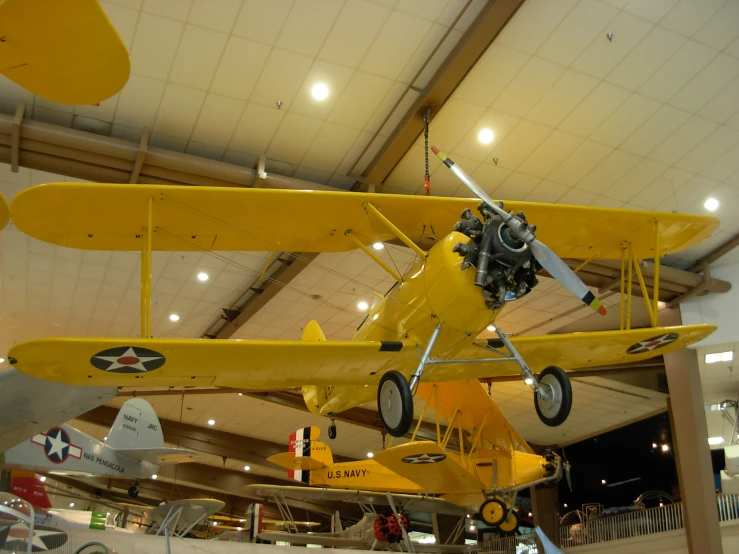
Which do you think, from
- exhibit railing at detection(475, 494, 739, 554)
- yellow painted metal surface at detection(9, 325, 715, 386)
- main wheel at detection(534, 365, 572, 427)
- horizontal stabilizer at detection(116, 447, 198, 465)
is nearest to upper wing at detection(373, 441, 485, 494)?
yellow painted metal surface at detection(9, 325, 715, 386)

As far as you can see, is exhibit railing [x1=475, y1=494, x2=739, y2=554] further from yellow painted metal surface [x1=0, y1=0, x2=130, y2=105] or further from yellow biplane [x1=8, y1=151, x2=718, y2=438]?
yellow painted metal surface [x1=0, y1=0, x2=130, y2=105]

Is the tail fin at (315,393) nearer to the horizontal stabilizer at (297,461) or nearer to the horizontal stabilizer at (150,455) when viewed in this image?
the horizontal stabilizer at (150,455)

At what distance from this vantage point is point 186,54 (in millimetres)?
7789

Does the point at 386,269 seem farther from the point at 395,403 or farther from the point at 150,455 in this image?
the point at 150,455

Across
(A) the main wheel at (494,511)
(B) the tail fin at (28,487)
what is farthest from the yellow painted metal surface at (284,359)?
(A) the main wheel at (494,511)

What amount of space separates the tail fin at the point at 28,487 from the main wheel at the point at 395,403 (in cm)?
732

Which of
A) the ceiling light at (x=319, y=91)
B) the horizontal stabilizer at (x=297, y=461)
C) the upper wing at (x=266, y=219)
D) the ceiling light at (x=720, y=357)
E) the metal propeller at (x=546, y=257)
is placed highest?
the ceiling light at (x=319, y=91)

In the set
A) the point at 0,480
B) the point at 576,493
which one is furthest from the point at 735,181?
the point at 576,493

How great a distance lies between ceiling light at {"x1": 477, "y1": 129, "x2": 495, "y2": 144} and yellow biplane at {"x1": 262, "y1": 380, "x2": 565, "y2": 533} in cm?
372

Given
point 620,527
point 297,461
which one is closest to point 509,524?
point 620,527

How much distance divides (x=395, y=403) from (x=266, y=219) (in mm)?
2313

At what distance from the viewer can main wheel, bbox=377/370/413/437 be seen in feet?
17.9

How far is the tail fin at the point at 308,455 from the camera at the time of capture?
1534 cm

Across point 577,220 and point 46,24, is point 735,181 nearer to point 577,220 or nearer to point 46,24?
point 577,220
